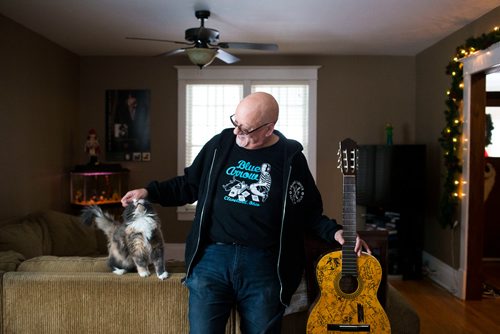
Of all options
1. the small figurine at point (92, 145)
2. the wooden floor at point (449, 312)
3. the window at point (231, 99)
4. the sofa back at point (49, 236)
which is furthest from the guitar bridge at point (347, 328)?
the small figurine at point (92, 145)

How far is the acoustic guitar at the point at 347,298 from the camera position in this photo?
212 centimetres

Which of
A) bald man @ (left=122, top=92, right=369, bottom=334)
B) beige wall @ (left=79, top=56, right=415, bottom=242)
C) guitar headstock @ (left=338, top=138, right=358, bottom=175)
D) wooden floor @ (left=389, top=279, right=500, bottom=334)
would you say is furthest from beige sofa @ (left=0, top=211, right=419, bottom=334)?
beige wall @ (left=79, top=56, right=415, bottom=242)

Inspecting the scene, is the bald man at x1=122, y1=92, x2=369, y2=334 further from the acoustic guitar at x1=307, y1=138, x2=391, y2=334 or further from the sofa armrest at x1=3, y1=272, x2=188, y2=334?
the sofa armrest at x1=3, y1=272, x2=188, y2=334

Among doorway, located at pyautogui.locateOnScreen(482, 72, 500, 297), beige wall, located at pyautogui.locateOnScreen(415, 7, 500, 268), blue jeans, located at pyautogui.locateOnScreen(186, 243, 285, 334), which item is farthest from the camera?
doorway, located at pyautogui.locateOnScreen(482, 72, 500, 297)

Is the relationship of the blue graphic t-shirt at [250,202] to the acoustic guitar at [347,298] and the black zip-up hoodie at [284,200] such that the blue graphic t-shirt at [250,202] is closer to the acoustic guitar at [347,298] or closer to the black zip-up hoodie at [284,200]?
the black zip-up hoodie at [284,200]

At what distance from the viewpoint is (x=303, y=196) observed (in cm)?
206

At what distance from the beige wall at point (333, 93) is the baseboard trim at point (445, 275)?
1227 millimetres

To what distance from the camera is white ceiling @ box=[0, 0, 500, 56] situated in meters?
3.99

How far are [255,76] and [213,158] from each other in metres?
4.25

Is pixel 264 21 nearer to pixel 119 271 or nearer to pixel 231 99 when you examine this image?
pixel 231 99

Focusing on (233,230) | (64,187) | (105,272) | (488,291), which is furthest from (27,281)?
(488,291)

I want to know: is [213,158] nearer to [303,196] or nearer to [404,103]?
[303,196]

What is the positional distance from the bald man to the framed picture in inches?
168

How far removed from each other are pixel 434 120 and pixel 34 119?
425 centimetres
